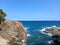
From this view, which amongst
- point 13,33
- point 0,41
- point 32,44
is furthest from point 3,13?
point 0,41

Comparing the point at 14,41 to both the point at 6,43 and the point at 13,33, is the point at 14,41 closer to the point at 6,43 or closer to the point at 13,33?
the point at 6,43

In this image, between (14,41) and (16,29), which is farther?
(16,29)

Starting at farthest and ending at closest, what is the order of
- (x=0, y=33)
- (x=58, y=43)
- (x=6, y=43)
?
(x=58, y=43), (x=0, y=33), (x=6, y=43)

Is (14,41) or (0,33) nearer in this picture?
(14,41)

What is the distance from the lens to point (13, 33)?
53312mm

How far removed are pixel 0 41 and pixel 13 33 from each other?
10.0 meters

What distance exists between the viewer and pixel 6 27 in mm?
55250

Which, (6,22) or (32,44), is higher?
(6,22)

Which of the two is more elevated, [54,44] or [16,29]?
[16,29]

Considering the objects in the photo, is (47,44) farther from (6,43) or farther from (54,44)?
(6,43)

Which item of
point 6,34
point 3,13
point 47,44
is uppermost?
point 3,13

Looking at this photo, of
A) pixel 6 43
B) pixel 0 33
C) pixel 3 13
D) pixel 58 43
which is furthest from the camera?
pixel 3 13

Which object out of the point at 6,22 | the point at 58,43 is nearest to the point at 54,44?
the point at 58,43

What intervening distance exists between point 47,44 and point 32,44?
461cm
